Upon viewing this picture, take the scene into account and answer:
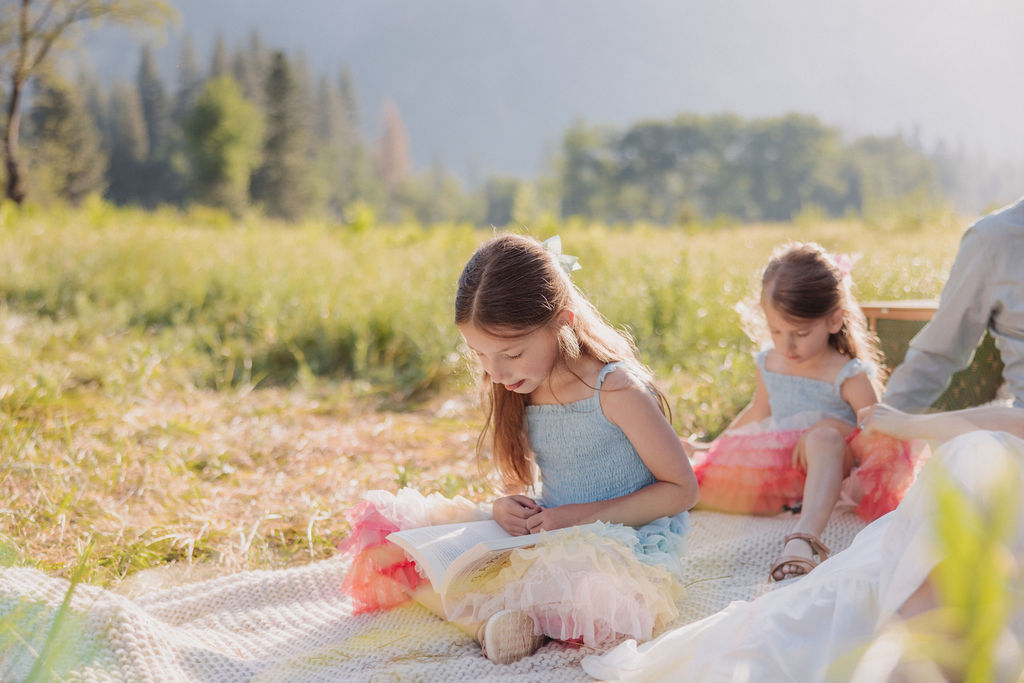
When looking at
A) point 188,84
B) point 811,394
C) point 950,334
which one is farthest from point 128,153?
point 950,334

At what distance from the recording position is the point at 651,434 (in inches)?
73.5

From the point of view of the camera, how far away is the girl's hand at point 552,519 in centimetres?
188

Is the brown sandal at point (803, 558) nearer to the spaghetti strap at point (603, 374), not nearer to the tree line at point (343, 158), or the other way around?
the spaghetti strap at point (603, 374)

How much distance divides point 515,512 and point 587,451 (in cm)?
24

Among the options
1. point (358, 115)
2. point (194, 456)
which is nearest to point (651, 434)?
point (194, 456)

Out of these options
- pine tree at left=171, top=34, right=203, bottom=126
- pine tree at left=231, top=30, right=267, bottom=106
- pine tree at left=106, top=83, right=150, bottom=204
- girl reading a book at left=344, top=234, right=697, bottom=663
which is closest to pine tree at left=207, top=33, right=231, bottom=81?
pine tree at left=231, top=30, right=267, bottom=106

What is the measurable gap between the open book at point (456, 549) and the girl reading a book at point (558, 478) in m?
0.03

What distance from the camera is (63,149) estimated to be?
99.2ft

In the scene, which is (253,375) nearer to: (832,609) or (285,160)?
(832,609)

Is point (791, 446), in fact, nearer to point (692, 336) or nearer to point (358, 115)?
point (692, 336)

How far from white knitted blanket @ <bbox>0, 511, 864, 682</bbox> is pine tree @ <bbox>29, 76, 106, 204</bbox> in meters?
30.8

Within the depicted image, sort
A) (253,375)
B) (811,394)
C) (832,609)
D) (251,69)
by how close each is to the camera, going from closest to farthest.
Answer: (832,609) → (811,394) → (253,375) → (251,69)

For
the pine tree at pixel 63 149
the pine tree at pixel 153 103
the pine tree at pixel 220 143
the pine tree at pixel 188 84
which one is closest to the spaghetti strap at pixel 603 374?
the pine tree at pixel 63 149

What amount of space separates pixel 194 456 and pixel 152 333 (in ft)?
8.54
